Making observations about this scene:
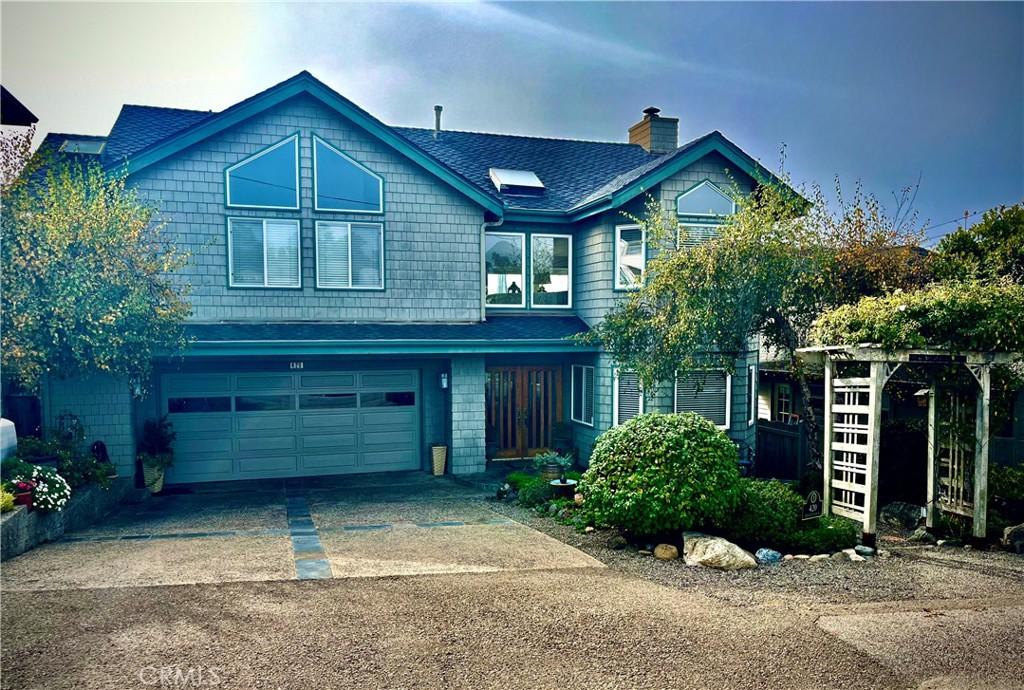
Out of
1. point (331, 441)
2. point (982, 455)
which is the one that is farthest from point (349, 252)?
point (982, 455)

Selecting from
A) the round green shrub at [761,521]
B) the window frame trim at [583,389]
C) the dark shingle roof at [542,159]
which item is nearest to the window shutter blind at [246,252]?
the dark shingle roof at [542,159]

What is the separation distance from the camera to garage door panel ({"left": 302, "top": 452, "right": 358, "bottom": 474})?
15016 mm

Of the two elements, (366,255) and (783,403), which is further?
(783,403)

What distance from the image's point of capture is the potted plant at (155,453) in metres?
13.2

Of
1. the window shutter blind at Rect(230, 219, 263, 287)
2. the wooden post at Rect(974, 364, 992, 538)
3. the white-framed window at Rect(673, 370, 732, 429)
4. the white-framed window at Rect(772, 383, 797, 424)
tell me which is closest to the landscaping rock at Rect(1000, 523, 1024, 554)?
the wooden post at Rect(974, 364, 992, 538)

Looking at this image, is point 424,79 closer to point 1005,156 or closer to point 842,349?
point 842,349

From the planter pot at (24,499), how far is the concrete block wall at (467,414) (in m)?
7.67

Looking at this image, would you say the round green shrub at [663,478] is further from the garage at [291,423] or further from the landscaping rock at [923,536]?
the garage at [291,423]

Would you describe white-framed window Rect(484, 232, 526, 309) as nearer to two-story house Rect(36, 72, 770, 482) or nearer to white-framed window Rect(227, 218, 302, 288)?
two-story house Rect(36, 72, 770, 482)

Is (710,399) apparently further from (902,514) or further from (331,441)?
(331,441)

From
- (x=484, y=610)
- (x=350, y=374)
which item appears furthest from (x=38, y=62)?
(x=484, y=610)

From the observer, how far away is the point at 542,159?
18812 millimetres

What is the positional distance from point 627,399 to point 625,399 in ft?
0.14

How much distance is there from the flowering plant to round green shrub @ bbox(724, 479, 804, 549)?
29.9ft
